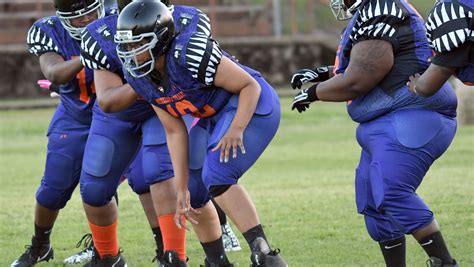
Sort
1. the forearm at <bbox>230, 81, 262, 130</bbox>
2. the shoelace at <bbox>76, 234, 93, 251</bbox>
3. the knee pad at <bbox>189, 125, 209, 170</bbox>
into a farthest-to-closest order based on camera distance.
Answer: the shoelace at <bbox>76, 234, 93, 251</bbox>, the knee pad at <bbox>189, 125, 209, 170</bbox>, the forearm at <bbox>230, 81, 262, 130</bbox>

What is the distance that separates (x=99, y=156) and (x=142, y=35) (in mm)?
1146

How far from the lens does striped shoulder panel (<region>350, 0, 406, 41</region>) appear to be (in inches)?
224

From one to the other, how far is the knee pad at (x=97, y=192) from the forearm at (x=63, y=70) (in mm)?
721

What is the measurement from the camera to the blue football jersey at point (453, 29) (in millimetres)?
5176

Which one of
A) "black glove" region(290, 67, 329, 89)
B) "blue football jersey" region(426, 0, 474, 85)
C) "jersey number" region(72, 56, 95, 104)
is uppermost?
"blue football jersey" region(426, 0, 474, 85)

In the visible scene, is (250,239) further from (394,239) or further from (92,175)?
(92,175)

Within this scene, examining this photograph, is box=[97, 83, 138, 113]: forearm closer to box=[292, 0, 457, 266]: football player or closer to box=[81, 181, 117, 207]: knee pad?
box=[81, 181, 117, 207]: knee pad

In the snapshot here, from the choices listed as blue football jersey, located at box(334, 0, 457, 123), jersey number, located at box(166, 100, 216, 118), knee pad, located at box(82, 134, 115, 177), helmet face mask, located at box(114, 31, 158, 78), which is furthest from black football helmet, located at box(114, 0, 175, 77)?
blue football jersey, located at box(334, 0, 457, 123)

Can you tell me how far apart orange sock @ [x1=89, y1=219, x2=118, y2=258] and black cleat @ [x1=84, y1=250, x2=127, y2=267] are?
1.1 inches

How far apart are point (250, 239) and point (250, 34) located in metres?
20.4

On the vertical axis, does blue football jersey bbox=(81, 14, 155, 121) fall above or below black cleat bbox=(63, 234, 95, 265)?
above

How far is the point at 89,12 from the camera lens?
687cm

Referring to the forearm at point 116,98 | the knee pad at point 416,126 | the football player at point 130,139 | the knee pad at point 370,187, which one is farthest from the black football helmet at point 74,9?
the knee pad at point 416,126

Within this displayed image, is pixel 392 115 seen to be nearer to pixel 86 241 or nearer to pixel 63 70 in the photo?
pixel 63 70
